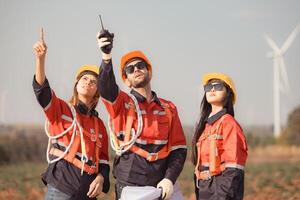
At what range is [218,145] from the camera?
5.13 metres

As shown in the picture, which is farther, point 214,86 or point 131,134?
point 214,86

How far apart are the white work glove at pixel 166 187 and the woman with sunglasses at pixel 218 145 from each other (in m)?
0.33

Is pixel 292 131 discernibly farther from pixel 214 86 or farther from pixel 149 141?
pixel 149 141

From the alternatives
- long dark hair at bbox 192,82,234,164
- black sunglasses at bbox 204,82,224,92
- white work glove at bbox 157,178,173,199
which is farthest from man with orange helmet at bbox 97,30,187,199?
black sunglasses at bbox 204,82,224,92

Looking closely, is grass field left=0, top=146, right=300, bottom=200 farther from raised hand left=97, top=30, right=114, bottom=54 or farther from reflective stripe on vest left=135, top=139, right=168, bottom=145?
raised hand left=97, top=30, right=114, bottom=54

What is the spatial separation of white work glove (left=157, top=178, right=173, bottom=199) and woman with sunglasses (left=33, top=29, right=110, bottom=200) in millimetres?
638

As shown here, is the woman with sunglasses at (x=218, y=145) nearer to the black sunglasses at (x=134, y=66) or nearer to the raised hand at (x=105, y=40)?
the black sunglasses at (x=134, y=66)

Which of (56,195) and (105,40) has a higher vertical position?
(105,40)

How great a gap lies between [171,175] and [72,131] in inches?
37.2

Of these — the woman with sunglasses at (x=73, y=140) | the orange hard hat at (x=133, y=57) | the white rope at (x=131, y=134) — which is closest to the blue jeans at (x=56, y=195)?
the woman with sunglasses at (x=73, y=140)

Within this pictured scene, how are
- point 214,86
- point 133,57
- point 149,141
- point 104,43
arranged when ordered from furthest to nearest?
point 214,86 < point 133,57 < point 149,141 < point 104,43

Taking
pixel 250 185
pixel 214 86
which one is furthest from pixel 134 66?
pixel 250 185

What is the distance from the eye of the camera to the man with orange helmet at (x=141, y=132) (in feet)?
16.5

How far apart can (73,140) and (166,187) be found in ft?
3.00
